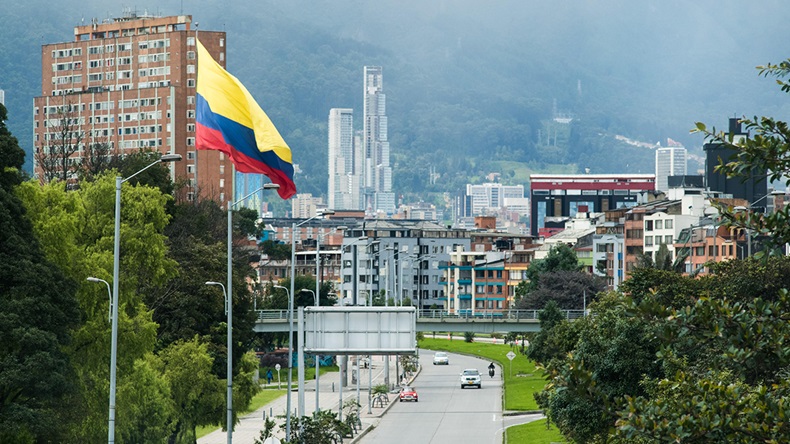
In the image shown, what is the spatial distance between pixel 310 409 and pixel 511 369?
110 feet

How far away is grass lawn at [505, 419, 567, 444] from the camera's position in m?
65.8

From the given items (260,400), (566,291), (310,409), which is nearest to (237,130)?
(310,409)

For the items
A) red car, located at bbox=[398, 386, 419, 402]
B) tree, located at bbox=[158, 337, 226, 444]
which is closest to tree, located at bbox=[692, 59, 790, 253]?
tree, located at bbox=[158, 337, 226, 444]

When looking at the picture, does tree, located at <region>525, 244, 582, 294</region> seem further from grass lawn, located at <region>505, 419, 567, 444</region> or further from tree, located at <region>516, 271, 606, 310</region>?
grass lawn, located at <region>505, 419, 567, 444</region>

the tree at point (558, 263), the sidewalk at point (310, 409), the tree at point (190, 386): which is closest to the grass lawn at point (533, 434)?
the sidewalk at point (310, 409)

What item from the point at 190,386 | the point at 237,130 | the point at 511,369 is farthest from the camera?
the point at 511,369

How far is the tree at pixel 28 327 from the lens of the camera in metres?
41.5

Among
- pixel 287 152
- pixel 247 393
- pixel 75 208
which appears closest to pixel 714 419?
pixel 287 152

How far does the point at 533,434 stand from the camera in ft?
228

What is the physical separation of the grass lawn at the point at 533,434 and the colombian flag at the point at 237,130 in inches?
762

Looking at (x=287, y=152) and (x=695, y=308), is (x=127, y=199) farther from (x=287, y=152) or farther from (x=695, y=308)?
(x=695, y=308)

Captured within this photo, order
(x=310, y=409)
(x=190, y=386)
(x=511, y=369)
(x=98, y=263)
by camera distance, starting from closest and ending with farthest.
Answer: (x=98, y=263), (x=190, y=386), (x=310, y=409), (x=511, y=369)

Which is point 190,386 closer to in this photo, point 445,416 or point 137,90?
point 445,416

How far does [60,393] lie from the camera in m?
43.5
